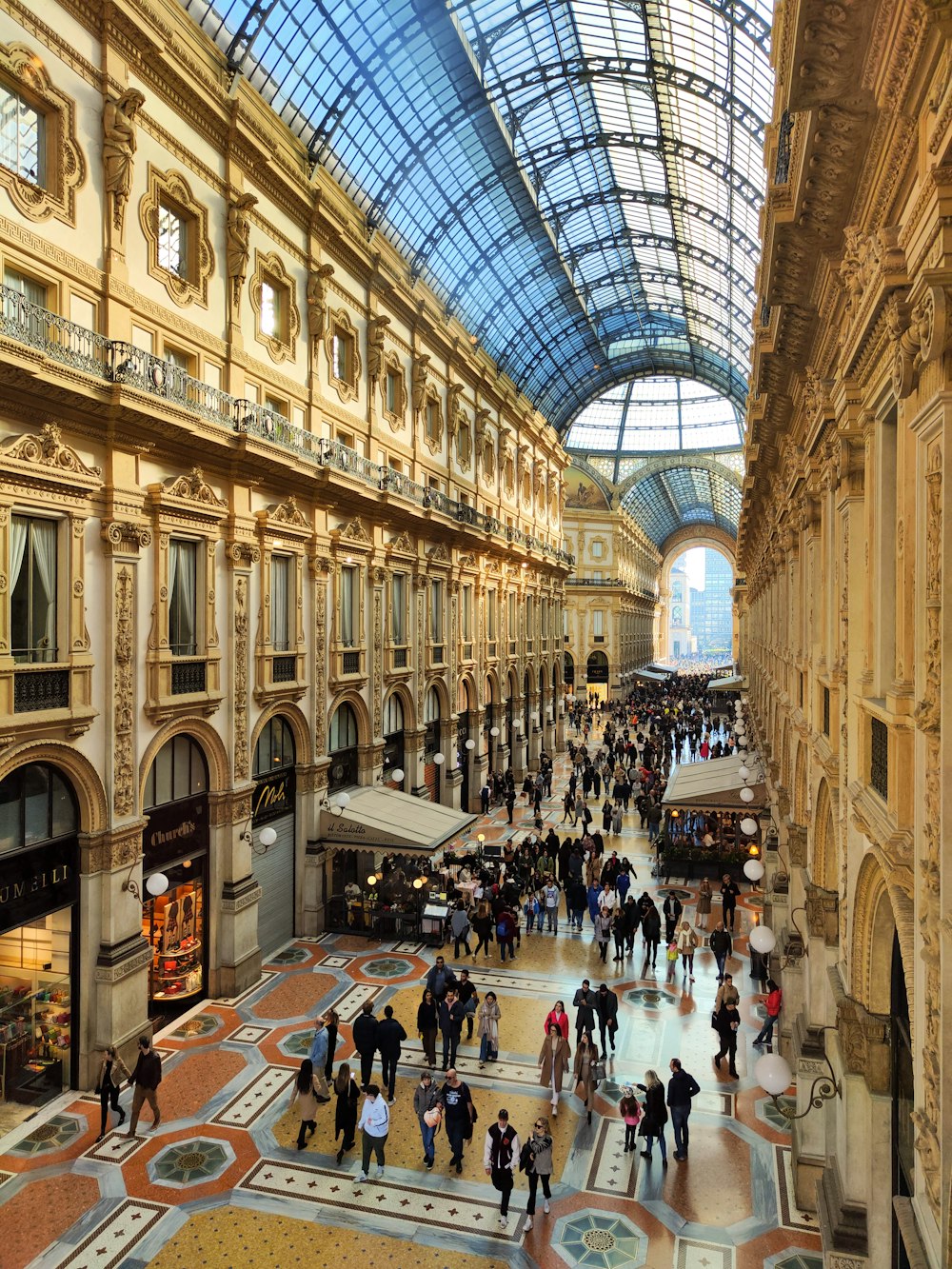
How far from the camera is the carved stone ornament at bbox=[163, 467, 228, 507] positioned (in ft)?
43.2

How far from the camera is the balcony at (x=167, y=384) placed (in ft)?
34.1

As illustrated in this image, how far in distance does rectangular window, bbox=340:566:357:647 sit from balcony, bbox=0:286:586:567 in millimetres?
2125

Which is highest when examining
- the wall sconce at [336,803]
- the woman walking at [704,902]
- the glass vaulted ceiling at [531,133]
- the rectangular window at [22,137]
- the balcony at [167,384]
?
the glass vaulted ceiling at [531,133]

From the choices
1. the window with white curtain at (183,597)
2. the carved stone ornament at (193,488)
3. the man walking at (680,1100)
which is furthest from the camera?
the window with white curtain at (183,597)

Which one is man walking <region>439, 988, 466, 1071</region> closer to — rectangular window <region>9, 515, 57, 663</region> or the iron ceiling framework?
rectangular window <region>9, 515, 57, 663</region>

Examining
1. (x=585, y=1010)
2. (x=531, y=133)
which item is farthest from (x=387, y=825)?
(x=531, y=133)

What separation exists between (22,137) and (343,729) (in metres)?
12.6

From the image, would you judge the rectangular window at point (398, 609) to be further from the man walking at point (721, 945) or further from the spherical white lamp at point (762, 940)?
the spherical white lamp at point (762, 940)

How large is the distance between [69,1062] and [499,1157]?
6.33 m

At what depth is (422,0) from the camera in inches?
742

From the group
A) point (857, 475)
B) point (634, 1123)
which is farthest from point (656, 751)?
point (857, 475)

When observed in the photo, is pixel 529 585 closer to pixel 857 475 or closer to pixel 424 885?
pixel 424 885

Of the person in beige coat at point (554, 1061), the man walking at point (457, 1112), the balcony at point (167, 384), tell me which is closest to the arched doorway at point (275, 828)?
the balcony at point (167, 384)

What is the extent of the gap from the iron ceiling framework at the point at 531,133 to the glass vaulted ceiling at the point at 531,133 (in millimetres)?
55
